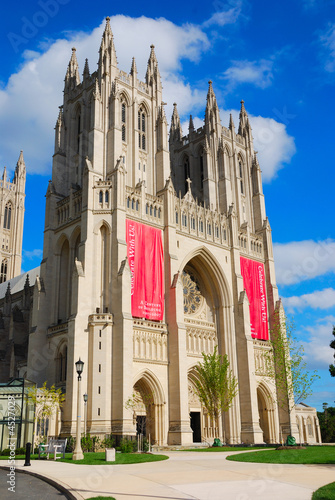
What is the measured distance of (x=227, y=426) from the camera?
4525cm

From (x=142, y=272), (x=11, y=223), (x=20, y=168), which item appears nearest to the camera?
(x=142, y=272)

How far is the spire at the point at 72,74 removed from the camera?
2084 inches

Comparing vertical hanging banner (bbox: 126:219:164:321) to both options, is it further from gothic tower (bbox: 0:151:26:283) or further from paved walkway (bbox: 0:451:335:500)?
gothic tower (bbox: 0:151:26:283)

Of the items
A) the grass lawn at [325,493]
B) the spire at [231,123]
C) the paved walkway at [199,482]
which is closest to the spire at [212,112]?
the spire at [231,123]

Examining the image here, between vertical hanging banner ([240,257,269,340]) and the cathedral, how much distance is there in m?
0.17

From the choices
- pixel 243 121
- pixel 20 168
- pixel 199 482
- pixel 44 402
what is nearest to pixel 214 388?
pixel 44 402

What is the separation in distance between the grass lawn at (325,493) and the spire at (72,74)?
48.7 metres

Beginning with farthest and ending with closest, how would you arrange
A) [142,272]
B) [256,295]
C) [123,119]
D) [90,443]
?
[256,295] < [123,119] < [142,272] < [90,443]

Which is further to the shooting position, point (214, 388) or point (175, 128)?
point (175, 128)

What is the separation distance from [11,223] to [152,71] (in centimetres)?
5781

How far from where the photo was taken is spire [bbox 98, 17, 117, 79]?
47.8 metres

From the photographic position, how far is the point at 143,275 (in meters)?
41.6

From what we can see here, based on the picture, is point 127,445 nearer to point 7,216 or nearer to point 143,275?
point 143,275

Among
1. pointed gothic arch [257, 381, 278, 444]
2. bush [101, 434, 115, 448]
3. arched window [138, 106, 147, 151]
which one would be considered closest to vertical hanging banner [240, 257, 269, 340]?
pointed gothic arch [257, 381, 278, 444]
